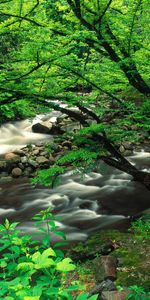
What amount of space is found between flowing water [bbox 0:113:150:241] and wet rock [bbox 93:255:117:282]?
2.71 metres

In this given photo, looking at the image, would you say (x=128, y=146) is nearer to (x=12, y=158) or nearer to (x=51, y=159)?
(x=51, y=159)

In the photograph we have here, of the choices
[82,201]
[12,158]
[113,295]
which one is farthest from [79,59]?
[12,158]

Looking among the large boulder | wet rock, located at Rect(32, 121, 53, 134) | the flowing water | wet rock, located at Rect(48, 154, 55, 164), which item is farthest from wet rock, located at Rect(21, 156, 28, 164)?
wet rock, located at Rect(32, 121, 53, 134)

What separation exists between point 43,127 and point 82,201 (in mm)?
10040

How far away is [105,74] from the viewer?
7.34m

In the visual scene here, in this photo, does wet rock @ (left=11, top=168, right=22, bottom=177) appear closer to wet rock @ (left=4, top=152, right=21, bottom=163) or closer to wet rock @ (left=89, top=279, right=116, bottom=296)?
wet rock @ (left=4, top=152, right=21, bottom=163)

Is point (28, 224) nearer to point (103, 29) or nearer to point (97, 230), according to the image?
point (97, 230)

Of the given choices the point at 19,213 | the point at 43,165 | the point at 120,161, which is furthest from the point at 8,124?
the point at 120,161

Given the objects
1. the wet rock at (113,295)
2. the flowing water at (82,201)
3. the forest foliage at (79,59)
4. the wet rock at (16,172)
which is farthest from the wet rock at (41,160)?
the wet rock at (113,295)

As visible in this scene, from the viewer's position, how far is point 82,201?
1338cm

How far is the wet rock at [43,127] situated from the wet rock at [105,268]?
15.5 meters

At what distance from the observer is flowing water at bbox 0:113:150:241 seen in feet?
37.0

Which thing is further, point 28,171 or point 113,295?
point 28,171

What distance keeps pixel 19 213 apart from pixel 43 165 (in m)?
4.68
